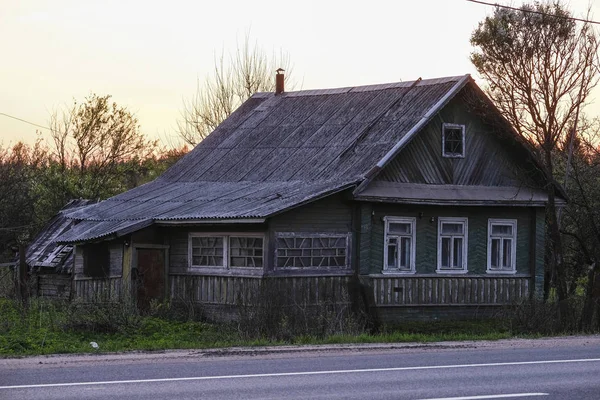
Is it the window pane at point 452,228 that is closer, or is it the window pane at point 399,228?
the window pane at point 399,228

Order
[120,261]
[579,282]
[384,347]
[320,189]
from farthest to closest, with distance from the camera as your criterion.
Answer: [579,282]
[120,261]
[320,189]
[384,347]

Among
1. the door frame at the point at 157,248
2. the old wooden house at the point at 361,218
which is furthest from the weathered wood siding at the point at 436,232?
the door frame at the point at 157,248

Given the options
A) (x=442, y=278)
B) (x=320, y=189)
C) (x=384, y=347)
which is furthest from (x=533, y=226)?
(x=384, y=347)

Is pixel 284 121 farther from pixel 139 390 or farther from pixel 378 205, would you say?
pixel 139 390

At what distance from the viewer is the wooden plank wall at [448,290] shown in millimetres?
26297

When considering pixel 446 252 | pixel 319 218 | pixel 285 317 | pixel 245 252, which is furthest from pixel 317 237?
pixel 285 317

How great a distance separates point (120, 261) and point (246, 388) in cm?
1447

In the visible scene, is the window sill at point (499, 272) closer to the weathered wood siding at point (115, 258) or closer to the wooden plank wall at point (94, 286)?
the weathered wood siding at point (115, 258)

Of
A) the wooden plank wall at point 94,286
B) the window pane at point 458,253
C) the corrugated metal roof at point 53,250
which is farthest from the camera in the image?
the corrugated metal roof at point 53,250

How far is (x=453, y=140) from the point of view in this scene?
1090 inches

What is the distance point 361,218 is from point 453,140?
12.4ft

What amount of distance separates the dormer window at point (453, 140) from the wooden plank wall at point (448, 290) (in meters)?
3.14

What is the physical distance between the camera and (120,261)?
2642 centimetres

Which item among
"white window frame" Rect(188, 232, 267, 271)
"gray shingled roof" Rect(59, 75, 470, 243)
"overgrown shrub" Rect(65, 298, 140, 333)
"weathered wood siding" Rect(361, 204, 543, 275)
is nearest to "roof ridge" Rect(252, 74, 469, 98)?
"gray shingled roof" Rect(59, 75, 470, 243)
